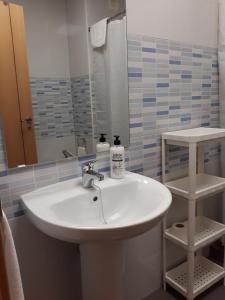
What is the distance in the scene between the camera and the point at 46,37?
1.05 metres

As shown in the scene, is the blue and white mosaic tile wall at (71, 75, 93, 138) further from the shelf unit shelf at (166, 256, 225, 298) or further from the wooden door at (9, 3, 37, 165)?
the shelf unit shelf at (166, 256, 225, 298)

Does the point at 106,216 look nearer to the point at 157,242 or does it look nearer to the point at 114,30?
the point at 157,242

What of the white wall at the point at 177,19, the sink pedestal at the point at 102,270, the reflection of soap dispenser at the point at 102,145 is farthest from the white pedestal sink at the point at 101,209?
the white wall at the point at 177,19

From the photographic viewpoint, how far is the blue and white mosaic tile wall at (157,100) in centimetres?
115

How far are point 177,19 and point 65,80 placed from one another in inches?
29.8

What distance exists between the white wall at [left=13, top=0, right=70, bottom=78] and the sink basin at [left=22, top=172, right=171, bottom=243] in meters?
0.48

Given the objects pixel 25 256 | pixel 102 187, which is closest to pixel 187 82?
pixel 102 187

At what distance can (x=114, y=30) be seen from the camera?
124 centimetres

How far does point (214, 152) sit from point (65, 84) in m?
1.17

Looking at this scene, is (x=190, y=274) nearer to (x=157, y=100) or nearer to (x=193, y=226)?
(x=193, y=226)

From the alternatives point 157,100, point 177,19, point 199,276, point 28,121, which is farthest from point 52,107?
point 199,276

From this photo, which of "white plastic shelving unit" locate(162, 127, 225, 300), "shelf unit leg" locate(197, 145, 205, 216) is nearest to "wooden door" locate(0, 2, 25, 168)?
"white plastic shelving unit" locate(162, 127, 225, 300)

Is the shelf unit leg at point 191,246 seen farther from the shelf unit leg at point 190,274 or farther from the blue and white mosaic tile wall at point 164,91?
the blue and white mosaic tile wall at point 164,91

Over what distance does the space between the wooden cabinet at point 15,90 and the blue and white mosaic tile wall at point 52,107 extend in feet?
0.10
